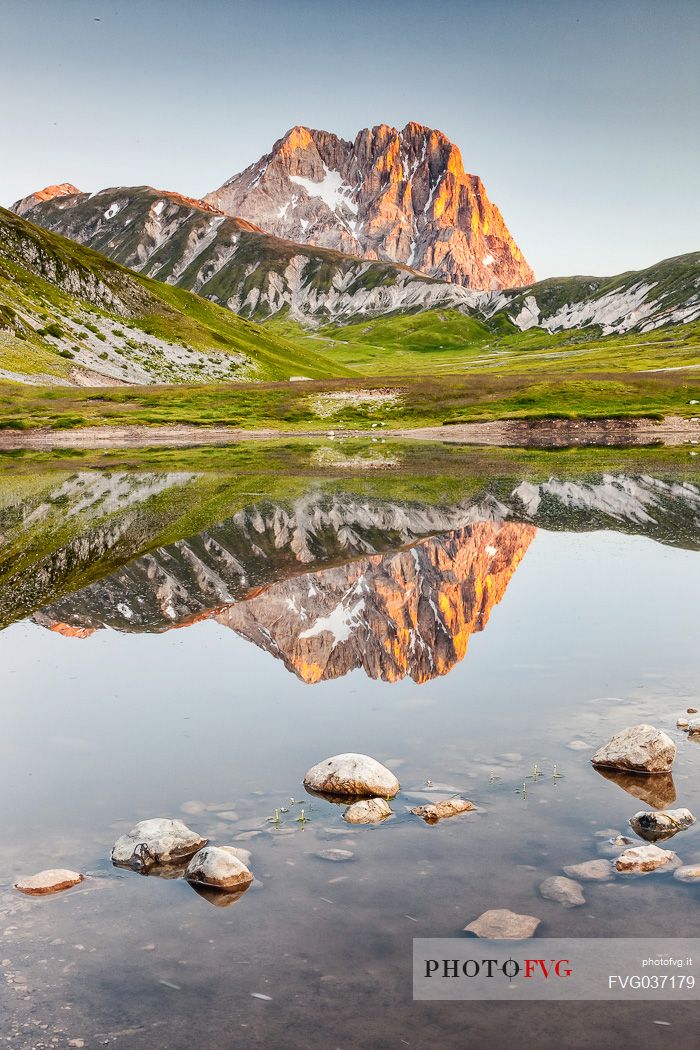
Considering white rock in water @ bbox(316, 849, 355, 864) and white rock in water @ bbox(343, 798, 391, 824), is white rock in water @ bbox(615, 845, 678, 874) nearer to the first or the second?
white rock in water @ bbox(343, 798, 391, 824)

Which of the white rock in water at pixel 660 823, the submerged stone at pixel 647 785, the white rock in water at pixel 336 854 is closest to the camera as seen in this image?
the white rock in water at pixel 336 854

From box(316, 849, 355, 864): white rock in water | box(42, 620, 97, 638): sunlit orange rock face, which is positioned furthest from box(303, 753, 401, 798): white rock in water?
box(42, 620, 97, 638): sunlit orange rock face

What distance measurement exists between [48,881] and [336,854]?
13.7ft

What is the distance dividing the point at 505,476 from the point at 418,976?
66.1m

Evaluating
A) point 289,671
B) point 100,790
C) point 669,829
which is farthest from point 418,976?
point 289,671

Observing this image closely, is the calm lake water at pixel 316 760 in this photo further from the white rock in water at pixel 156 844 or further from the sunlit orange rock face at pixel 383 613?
the white rock in water at pixel 156 844

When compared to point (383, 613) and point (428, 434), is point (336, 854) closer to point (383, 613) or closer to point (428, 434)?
point (383, 613)

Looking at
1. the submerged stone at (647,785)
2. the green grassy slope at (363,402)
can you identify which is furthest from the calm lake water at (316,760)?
the green grassy slope at (363,402)

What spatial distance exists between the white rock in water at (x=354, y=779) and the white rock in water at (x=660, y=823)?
4057mm

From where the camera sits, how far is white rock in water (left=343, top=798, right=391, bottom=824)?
14617 mm

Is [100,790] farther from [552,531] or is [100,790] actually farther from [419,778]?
[552,531]

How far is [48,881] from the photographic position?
491 inches

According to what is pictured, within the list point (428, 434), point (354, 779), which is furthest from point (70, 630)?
point (428, 434)

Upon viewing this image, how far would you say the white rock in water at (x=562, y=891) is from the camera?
11.9 meters
